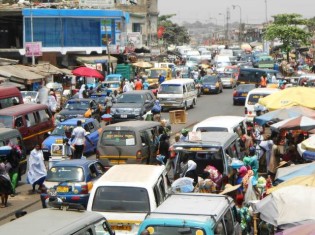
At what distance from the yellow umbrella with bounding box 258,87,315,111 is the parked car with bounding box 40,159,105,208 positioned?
317 inches

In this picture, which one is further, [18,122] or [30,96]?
[30,96]

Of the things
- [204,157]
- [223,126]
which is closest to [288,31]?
[223,126]

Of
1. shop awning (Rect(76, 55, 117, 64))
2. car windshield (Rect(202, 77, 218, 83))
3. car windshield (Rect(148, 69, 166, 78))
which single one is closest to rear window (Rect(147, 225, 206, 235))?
car windshield (Rect(148, 69, 166, 78))

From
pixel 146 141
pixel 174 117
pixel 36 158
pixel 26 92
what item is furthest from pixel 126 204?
pixel 26 92

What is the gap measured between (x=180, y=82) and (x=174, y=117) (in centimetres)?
557

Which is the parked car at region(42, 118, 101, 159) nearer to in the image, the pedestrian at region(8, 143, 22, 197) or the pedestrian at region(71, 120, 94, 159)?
the pedestrian at region(71, 120, 94, 159)

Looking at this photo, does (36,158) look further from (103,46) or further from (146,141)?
(103,46)

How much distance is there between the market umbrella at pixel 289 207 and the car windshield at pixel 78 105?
69.5 feet

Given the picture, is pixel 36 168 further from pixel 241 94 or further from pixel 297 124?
pixel 241 94

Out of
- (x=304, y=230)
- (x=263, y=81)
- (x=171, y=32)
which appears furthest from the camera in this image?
(x=171, y=32)

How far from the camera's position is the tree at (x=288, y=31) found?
259 ft

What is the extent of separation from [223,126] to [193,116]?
54.8 ft

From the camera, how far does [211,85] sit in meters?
52.3

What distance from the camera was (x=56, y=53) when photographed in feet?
192
